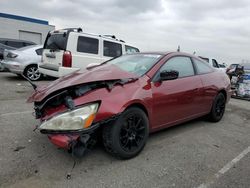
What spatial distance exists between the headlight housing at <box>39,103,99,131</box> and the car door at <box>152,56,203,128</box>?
1.12 meters

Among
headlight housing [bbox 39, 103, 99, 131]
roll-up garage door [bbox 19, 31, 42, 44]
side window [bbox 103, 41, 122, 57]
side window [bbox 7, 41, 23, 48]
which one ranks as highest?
roll-up garage door [bbox 19, 31, 42, 44]

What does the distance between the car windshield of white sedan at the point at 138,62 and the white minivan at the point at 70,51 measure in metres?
3.43

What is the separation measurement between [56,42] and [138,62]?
479 cm

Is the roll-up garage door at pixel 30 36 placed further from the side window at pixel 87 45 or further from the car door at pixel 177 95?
the car door at pixel 177 95

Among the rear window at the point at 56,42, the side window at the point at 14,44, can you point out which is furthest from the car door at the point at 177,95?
the side window at the point at 14,44

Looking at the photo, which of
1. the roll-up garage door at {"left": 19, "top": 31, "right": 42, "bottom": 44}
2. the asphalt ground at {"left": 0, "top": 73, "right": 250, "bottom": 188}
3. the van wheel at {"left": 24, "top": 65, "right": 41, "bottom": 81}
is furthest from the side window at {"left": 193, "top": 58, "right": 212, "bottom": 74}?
the roll-up garage door at {"left": 19, "top": 31, "right": 42, "bottom": 44}

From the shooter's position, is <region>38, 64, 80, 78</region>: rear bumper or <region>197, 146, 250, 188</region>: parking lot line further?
<region>38, 64, 80, 78</region>: rear bumper

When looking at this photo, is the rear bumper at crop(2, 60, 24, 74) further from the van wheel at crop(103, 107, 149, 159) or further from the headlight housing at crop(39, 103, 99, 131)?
the van wheel at crop(103, 107, 149, 159)

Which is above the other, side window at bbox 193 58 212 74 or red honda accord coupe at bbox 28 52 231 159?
side window at bbox 193 58 212 74

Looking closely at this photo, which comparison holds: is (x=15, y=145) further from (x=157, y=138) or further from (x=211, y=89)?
(x=211, y=89)

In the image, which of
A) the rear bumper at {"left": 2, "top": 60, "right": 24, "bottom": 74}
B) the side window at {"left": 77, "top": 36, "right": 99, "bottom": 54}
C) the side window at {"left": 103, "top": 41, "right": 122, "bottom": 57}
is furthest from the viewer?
the rear bumper at {"left": 2, "top": 60, "right": 24, "bottom": 74}

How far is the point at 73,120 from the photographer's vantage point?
9.51ft

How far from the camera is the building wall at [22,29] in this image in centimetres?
2406

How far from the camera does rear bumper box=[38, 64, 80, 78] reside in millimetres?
7688
